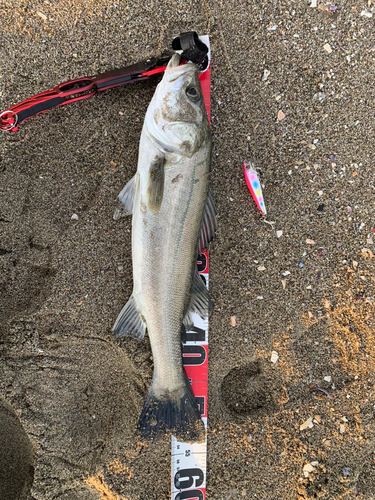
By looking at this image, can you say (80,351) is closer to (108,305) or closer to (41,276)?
(108,305)

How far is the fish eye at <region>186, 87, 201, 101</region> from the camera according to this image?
84.1 inches

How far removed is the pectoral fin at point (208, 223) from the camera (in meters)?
2.28

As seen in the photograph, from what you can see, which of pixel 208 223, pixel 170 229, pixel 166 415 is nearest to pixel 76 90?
pixel 170 229

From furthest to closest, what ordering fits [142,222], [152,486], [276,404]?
[276,404] < [152,486] < [142,222]

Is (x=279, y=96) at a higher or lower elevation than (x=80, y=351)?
higher

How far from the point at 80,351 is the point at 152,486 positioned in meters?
1.25

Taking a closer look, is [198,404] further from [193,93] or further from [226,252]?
[193,93]

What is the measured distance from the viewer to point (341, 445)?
102 inches

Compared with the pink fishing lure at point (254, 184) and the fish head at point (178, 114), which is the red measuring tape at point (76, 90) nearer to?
the fish head at point (178, 114)

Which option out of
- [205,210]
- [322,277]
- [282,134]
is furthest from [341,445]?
[282,134]

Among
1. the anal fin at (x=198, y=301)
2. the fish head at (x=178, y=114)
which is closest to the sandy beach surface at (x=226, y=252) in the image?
the anal fin at (x=198, y=301)

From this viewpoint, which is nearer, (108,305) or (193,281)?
(193,281)

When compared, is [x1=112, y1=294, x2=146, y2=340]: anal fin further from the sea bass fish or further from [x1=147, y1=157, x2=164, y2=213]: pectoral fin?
[x1=147, y1=157, x2=164, y2=213]: pectoral fin

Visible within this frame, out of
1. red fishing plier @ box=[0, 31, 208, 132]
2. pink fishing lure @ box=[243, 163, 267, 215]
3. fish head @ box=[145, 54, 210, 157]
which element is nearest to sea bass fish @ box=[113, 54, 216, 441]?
fish head @ box=[145, 54, 210, 157]
